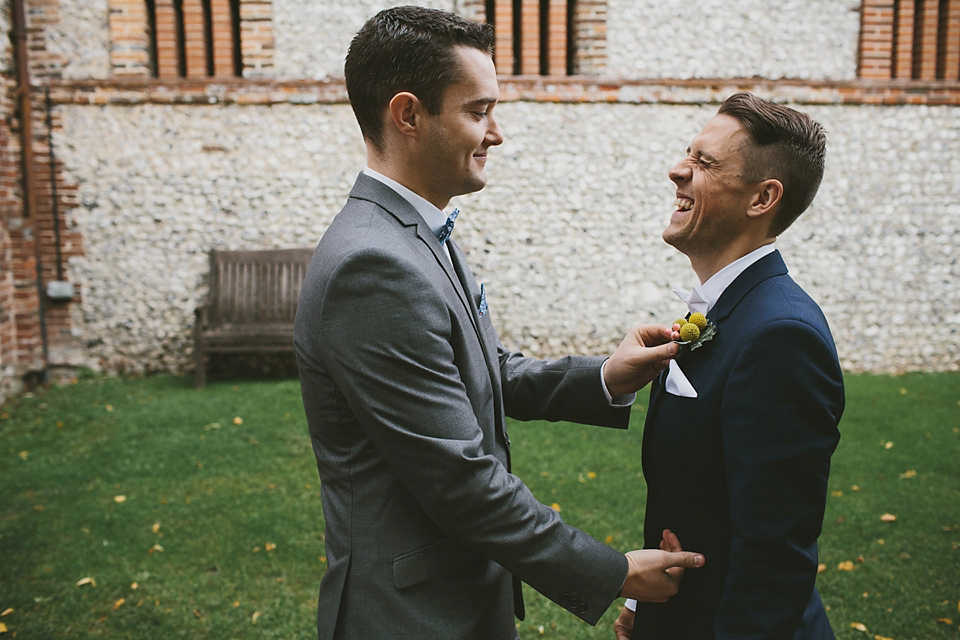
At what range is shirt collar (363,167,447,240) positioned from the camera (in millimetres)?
1650

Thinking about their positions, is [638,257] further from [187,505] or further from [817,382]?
[817,382]

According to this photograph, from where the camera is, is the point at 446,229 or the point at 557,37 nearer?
the point at 446,229

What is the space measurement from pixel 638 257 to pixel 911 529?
15.4 ft

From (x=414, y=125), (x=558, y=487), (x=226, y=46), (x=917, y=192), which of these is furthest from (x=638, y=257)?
(x=414, y=125)

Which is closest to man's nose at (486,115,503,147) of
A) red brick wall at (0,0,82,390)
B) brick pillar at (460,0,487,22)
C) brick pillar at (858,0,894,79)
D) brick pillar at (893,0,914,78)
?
brick pillar at (460,0,487,22)

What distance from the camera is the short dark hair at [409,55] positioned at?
1.53 meters

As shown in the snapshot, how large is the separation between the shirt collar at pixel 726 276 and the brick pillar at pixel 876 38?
27.1 ft

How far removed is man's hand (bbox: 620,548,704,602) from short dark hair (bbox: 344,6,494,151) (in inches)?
46.5

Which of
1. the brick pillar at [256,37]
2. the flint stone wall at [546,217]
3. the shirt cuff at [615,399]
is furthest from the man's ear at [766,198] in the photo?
the brick pillar at [256,37]

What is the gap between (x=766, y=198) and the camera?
1631 mm

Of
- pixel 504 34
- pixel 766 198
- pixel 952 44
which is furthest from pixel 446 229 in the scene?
pixel 952 44

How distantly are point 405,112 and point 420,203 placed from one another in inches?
8.8

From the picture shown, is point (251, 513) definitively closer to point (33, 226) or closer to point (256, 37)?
point (33, 226)

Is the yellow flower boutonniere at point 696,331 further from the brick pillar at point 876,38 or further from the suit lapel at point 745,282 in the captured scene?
the brick pillar at point 876,38
